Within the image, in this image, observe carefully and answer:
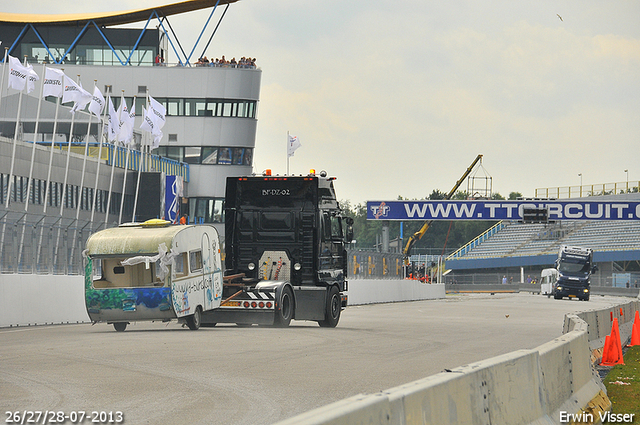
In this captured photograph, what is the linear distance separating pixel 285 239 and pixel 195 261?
9.57ft

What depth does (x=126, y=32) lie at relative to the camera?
71.6 m

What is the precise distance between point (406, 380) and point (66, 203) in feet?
152

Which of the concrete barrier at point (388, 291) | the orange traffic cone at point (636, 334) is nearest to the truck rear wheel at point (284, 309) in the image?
the orange traffic cone at point (636, 334)

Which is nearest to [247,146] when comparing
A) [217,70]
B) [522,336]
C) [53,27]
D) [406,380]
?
[217,70]

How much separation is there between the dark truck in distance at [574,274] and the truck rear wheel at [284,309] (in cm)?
4523

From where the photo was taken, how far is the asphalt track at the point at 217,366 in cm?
930

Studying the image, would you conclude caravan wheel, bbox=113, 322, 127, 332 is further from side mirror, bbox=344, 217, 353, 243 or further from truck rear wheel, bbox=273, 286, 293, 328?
side mirror, bbox=344, 217, 353, 243

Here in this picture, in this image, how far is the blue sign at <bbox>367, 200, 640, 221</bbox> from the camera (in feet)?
235

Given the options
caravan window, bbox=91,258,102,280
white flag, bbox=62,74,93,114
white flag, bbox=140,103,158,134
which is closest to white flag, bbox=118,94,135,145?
white flag, bbox=140,103,158,134

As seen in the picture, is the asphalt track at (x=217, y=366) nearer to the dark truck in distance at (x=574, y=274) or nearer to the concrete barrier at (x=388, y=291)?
the concrete barrier at (x=388, y=291)

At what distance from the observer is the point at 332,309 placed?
77.6 feet

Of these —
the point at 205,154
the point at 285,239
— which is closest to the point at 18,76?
the point at 285,239

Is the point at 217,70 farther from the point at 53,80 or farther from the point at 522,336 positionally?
the point at 522,336

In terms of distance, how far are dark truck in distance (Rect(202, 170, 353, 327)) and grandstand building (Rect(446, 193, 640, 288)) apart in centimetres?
6240
